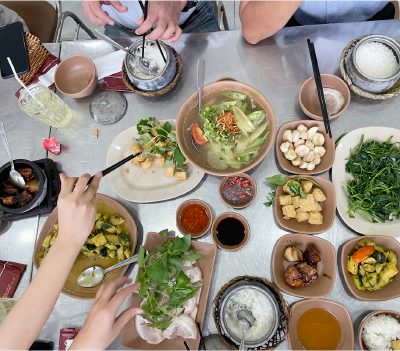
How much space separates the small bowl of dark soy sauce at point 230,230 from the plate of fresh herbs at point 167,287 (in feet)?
0.34

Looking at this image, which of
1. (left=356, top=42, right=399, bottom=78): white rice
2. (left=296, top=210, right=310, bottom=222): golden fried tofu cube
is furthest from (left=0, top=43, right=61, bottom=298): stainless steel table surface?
(left=356, top=42, right=399, bottom=78): white rice

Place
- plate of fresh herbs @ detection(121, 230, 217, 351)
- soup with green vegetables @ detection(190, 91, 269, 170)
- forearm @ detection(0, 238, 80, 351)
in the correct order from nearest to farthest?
1. forearm @ detection(0, 238, 80, 351)
2. plate of fresh herbs @ detection(121, 230, 217, 351)
3. soup with green vegetables @ detection(190, 91, 269, 170)

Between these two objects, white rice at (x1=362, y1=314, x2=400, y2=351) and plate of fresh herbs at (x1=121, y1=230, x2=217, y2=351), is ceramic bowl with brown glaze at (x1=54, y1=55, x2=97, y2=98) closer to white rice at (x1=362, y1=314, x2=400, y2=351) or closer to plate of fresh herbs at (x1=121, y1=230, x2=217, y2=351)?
plate of fresh herbs at (x1=121, y1=230, x2=217, y2=351)

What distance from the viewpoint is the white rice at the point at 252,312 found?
157 centimetres

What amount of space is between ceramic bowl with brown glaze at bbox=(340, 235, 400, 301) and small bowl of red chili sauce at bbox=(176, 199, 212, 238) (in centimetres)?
82

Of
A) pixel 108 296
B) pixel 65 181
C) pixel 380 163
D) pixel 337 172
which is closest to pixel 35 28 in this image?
pixel 65 181

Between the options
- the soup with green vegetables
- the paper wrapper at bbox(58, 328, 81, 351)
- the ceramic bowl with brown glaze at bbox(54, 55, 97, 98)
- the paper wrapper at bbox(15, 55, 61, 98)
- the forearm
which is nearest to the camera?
the forearm

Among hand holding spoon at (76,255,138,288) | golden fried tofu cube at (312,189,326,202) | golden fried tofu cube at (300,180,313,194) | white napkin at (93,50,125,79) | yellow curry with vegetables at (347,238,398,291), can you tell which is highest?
white napkin at (93,50,125,79)

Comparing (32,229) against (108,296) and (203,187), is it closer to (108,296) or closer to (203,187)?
(108,296)

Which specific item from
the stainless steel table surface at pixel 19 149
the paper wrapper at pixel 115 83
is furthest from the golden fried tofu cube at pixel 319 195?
the stainless steel table surface at pixel 19 149

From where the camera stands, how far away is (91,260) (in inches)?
→ 71.2

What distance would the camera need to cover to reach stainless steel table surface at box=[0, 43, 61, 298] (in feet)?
6.35

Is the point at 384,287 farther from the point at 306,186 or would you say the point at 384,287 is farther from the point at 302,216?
the point at 306,186

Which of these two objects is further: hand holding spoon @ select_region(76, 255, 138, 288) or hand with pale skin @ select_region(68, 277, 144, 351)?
hand holding spoon @ select_region(76, 255, 138, 288)
